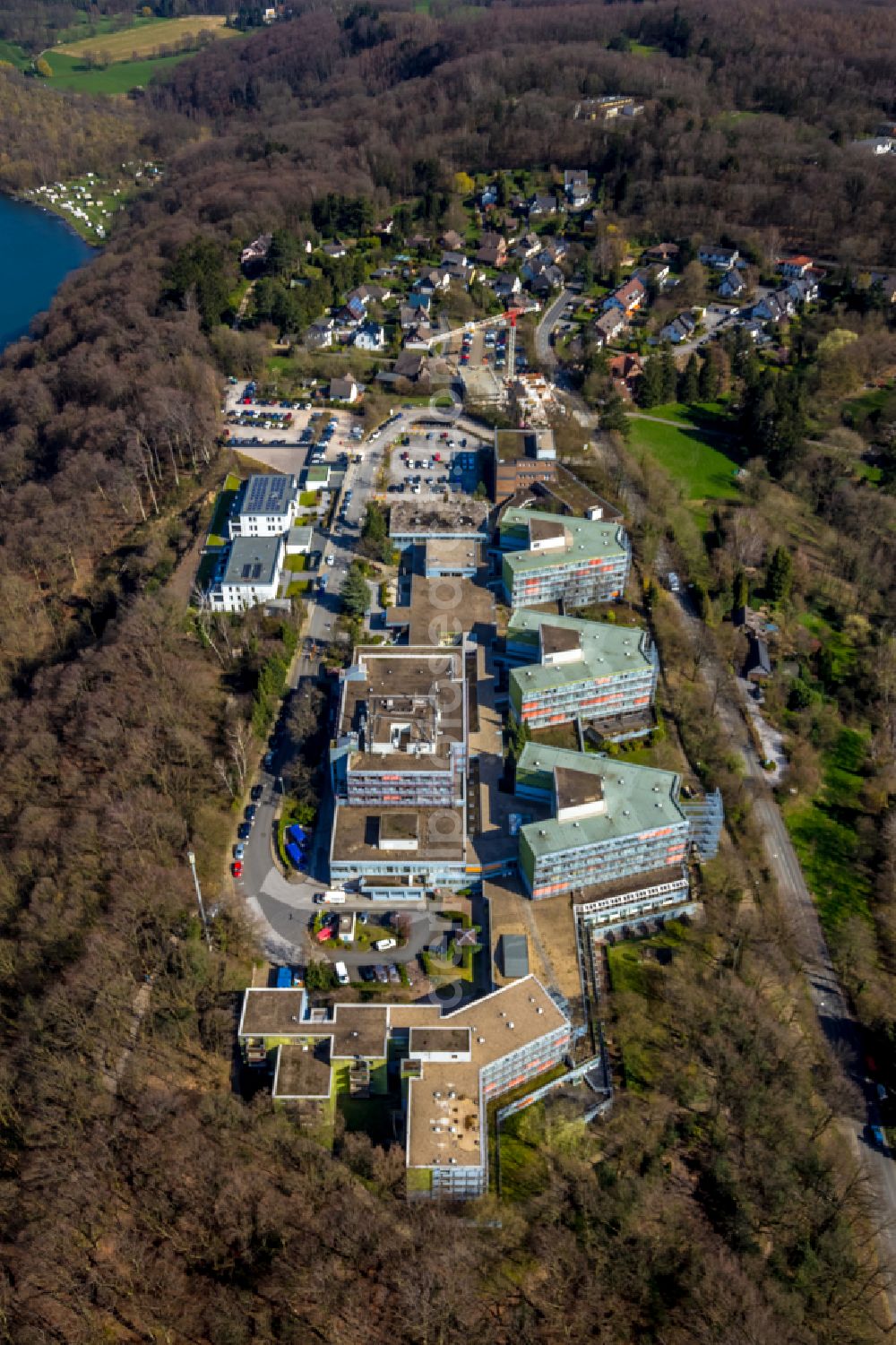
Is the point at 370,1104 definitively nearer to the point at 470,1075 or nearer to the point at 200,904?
the point at 470,1075

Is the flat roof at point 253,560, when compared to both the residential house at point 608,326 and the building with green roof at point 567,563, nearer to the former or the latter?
the building with green roof at point 567,563

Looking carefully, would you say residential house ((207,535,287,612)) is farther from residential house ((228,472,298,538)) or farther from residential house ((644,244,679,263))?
residential house ((644,244,679,263))

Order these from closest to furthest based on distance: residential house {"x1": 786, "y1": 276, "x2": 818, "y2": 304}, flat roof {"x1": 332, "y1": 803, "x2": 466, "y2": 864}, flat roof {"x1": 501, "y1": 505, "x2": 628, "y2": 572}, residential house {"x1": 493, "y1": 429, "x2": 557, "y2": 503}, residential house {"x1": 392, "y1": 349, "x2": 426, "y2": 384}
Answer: flat roof {"x1": 332, "y1": 803, "x2": 466, "y2": 864}, flat roof {"x1": 501, "y1": 505, "x2": 628, "y2": 572}, residential house {"x1": 493, "y1": 429, "x2": 557, "y2": 503}, residential house {"x1": 392, "y1": 349, "x2": 426, "y2": 384}, residential house {"x1": 786, "y1": 276, "x2": 818, "y2": 304}

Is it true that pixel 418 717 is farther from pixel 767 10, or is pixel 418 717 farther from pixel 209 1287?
pixel 767 10

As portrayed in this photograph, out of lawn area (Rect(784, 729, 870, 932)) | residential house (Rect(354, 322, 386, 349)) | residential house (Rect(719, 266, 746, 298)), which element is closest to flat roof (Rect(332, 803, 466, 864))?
lawn area (Rect(784, 729, 870, 932))

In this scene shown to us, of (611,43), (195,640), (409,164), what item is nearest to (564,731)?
(195,640)

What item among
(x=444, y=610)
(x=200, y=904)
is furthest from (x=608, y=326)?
(x=200, y=904)
